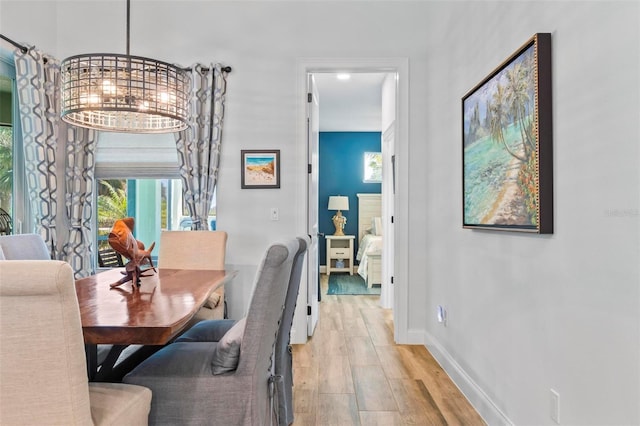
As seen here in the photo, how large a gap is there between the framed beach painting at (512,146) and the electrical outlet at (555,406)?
2.09 feet

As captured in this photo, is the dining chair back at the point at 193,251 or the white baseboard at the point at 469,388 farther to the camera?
the dining chair back at the point at 193,251

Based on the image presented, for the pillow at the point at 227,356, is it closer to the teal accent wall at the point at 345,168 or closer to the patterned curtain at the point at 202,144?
the patterned curtain at the point at 202,144

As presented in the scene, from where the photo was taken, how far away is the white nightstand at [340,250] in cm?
705

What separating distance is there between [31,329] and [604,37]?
187 cm

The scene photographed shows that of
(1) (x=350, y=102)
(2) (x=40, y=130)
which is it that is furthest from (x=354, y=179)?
(2) (x=40, y=130)

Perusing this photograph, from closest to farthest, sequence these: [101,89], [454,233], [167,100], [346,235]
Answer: [101,89], [167,100], [454,233], [346,235]

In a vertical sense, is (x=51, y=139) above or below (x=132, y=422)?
above

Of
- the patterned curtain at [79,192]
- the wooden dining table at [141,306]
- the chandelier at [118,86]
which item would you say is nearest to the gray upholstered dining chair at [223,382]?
the wooden dining table at [141,306]

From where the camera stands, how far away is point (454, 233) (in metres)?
2.71

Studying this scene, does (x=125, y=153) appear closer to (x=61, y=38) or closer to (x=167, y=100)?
(x=61, y=38)

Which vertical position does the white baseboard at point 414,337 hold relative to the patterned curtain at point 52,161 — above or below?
below

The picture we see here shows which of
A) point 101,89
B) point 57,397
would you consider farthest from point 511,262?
point 101,89

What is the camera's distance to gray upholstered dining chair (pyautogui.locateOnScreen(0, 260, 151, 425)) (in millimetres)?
954

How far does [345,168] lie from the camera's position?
24.9ft
